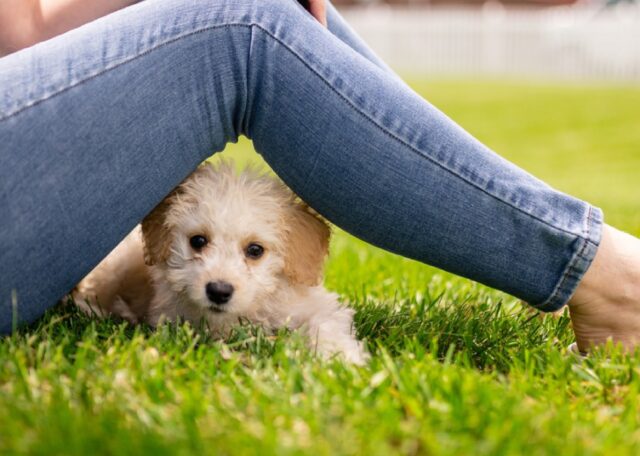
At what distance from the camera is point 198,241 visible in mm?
2580

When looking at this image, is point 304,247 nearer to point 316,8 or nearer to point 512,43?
point 316,8

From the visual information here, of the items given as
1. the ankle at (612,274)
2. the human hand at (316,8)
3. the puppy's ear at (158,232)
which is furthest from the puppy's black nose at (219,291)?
the ankle at (612,274)

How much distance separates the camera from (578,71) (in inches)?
842

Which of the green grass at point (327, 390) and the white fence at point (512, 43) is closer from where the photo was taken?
the green grass at point (327, 390)

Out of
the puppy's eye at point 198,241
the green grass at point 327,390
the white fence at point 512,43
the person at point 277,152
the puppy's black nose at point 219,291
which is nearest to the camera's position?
the green grass at point 327,390

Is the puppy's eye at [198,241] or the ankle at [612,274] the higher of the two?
the ankle at [612,274]

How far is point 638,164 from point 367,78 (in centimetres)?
1107

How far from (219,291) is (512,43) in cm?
2049

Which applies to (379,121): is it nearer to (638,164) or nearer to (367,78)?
(367,78)

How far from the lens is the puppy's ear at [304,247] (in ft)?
Result: 8.59

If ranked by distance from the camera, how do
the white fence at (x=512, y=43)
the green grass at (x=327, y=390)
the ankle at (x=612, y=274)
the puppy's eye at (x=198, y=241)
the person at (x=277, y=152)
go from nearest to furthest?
the green grass at (x=327, y=390)
the person at (x=277, y=152)
the ankle at (x=612, y=274)
the puppy's eye at (x=198, y=241)
the white fence at (x=512, y=43)

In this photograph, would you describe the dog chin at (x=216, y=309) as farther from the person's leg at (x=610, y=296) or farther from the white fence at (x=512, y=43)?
the white fence at (x=512, y=43)

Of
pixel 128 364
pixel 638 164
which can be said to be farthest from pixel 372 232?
pixel 638 164

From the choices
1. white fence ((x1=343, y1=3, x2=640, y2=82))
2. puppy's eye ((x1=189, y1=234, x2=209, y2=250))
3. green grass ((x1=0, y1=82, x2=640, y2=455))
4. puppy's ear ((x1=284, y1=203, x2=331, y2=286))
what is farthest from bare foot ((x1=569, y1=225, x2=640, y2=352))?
white fence ((x1=343, y1=3, x2=640, y2=82))
